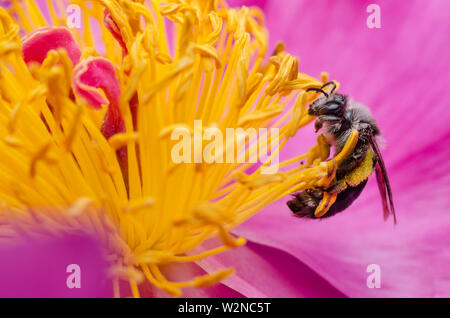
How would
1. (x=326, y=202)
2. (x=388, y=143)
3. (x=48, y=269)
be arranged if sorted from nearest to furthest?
(x=48, y=269) < (x=326, y=202) < (x=388, y=143)

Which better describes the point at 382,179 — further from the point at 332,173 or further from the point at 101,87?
the point at 101,87

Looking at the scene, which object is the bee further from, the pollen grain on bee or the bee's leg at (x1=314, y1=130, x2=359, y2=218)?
the pollen grain on bee

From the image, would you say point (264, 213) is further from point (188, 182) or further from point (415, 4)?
point (415, 4)

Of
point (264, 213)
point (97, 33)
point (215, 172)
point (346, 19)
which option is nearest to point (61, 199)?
point (215, 172)

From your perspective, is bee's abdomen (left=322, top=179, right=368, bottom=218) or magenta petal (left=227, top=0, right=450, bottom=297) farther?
magenta petal (left=227, top=0, right=450, bottom=297)

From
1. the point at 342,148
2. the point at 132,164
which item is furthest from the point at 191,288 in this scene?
the point at 342,148

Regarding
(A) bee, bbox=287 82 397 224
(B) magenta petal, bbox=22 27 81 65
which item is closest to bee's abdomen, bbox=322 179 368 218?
(A) bee, bbox=287 82 397 224
